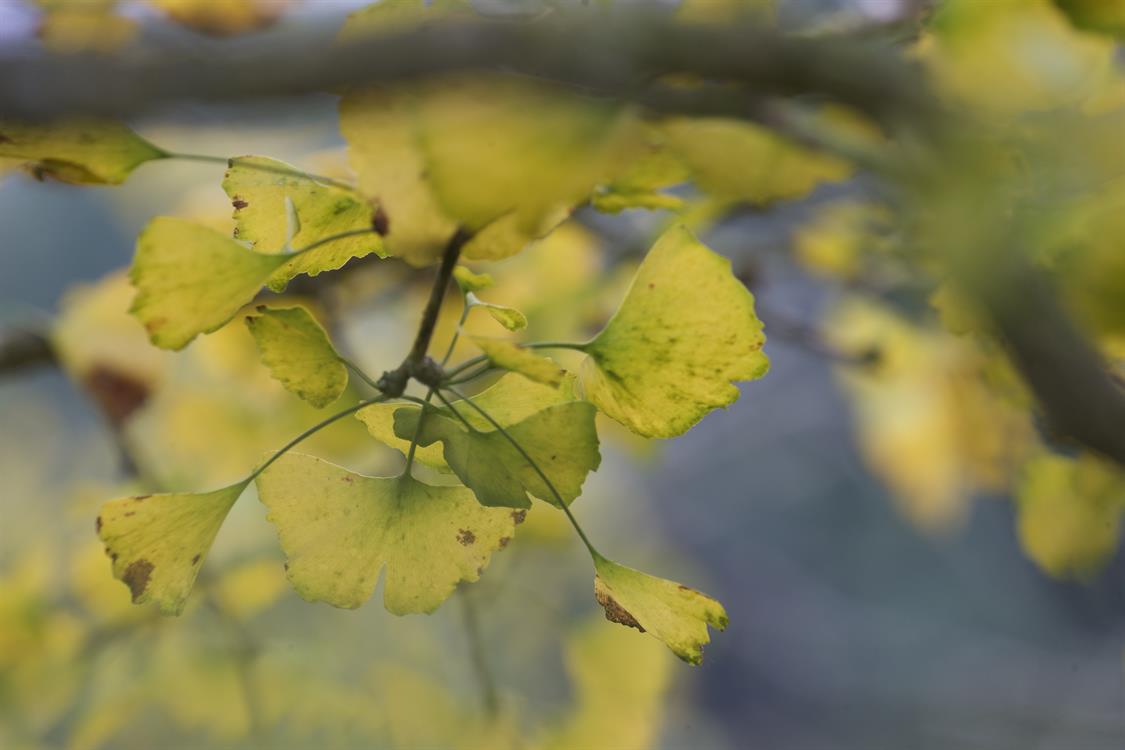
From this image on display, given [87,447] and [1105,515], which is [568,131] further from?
[87,447]

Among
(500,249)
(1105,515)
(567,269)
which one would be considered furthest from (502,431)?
(567,269)

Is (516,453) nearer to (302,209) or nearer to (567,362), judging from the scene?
(302,209)

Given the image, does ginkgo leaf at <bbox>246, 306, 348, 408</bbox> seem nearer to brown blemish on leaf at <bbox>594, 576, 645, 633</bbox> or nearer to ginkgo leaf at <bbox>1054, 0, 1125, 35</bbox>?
brown blemish on leaf at <bbox>594, 576, 645, 633</bbox>

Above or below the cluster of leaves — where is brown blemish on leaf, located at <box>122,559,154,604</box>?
below

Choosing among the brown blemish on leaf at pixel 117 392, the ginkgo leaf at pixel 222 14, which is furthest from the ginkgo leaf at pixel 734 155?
the brown blemish on leaf at pixel 117 392

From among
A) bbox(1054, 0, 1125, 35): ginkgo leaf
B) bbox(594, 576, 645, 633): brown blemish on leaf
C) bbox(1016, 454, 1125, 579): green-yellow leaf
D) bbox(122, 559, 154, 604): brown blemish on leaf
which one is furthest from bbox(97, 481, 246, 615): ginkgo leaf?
bbox(1016, 454, 1125, 579): green-yellow leaf

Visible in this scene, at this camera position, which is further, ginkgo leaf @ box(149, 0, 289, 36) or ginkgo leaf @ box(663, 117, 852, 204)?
ginkgo leaf @ box(149, 0, 289, 36)

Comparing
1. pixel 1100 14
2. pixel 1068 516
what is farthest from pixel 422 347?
pixel 1068 516
